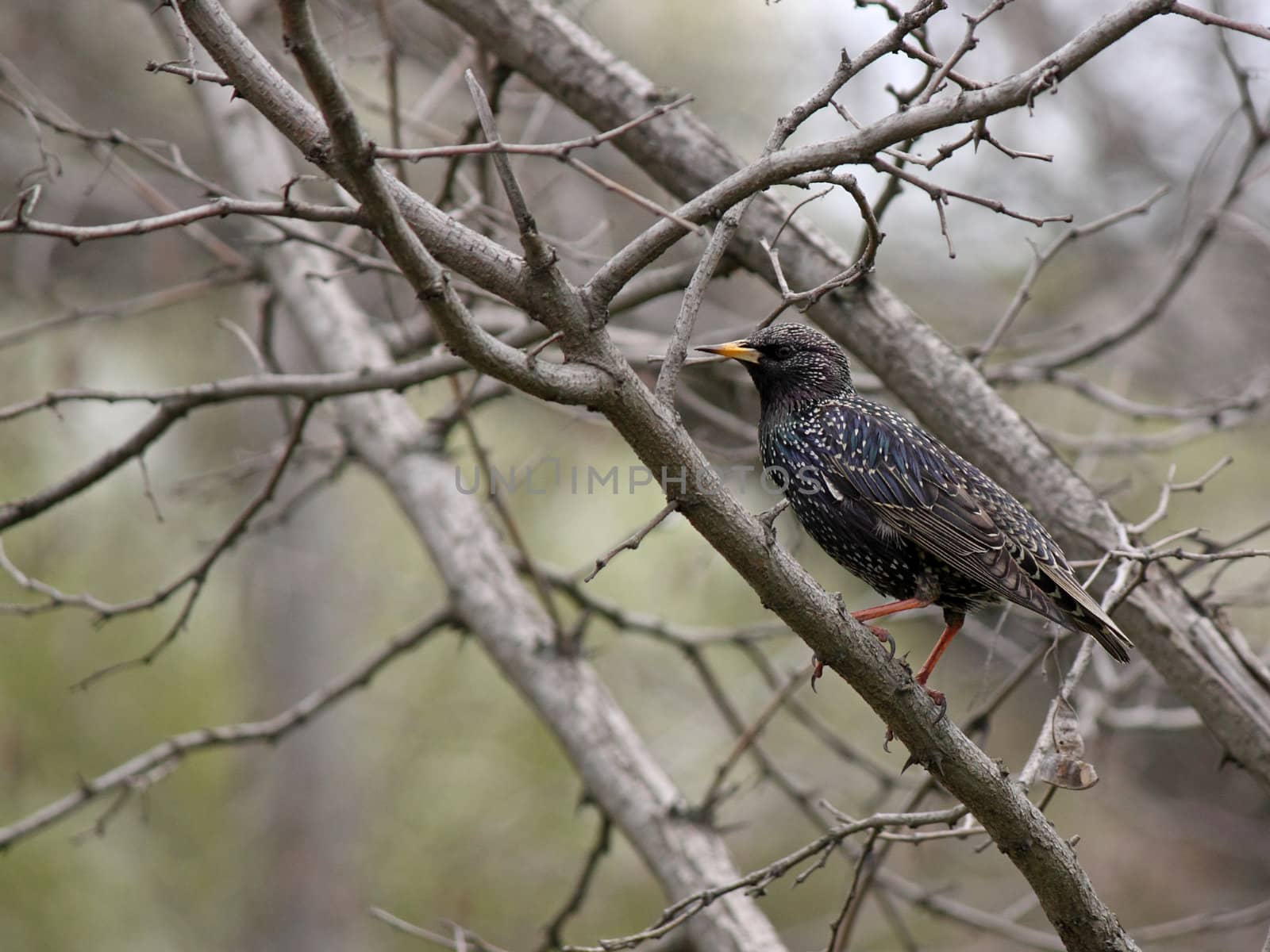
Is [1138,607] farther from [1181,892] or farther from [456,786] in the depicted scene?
[456,786]

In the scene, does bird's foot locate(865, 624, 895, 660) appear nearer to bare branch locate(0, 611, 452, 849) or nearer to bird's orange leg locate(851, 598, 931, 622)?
bird's orange leg locate(851, 598, 931, 622)

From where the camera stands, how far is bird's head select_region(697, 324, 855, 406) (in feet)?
13.1

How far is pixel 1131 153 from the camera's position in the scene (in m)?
8.39

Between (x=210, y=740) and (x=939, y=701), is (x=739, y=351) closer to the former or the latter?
(x=939, y=701)

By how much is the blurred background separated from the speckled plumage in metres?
2.86

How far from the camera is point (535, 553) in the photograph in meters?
7.84

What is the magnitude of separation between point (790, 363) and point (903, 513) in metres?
0.76

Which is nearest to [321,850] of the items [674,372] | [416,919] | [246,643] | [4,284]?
[416,919]

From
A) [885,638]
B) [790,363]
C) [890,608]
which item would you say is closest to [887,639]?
[885,638]

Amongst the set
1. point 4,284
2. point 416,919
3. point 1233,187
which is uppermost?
point 4,284

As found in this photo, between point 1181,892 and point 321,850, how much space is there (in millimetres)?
5766

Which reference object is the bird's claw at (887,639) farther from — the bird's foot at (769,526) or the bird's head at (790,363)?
the bird's head at (790,363)

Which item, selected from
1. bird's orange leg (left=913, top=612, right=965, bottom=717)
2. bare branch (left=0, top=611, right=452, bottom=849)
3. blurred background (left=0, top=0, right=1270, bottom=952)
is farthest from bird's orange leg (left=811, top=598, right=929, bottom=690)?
blurred background (left=0, top=0, right=1270, bottom=952)

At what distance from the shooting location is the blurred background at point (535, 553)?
714 centimetres
